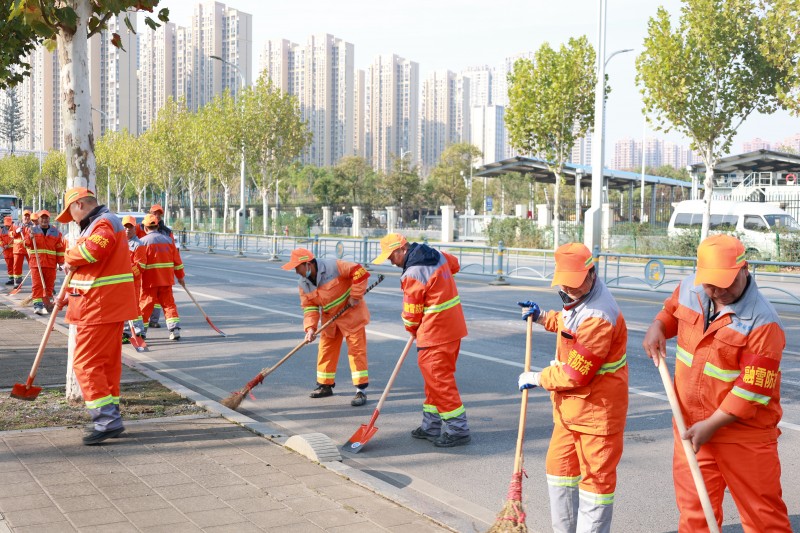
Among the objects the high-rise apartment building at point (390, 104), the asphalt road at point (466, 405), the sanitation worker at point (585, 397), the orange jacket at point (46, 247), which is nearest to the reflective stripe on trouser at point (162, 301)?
the asphalt road at point (466, 405)

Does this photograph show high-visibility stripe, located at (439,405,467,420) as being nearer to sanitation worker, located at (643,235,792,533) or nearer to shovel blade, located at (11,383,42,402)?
sanitation worker, located at (643,235,792,533)

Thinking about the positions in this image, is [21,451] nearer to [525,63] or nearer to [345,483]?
[345,483]

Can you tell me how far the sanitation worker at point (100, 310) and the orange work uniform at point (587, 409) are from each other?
351 centimetres

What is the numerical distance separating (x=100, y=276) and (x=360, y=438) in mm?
2284

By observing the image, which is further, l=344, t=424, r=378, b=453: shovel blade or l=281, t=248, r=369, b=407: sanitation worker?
l=281, t=248, r=369, b=407: sanitation worker

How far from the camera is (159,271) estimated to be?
11.5 meters

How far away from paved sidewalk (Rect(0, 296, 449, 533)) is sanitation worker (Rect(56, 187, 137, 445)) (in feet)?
0.88

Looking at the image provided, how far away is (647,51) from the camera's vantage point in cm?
2828

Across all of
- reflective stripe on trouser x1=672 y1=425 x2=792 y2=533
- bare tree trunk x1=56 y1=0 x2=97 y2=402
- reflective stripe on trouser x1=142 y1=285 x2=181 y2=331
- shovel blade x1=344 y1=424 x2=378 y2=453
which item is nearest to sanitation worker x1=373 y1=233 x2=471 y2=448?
shovel blade x1=344 y1=424 x2=378 y2=453

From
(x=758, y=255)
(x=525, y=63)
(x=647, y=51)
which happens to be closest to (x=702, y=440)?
(x=758, y=255)

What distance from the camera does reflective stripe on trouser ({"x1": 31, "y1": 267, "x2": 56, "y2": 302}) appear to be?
47.6 ft

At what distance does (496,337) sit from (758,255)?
16.3 metres

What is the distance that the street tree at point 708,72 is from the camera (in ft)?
89.6

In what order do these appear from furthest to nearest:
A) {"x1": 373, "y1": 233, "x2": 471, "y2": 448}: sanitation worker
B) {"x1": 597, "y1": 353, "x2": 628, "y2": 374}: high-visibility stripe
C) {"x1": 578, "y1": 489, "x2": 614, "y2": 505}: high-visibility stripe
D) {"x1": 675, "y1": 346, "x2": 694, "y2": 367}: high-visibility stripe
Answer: {"x1": 373, "y1": 233, "x2": 471, "y2": 448}: sanitation worker < {"x1": 597, "y1": 353, "x2": 628, "y2": 374}: high-visibility stripe < {"x1": 578, "y1": 489, "x2": 614, "y2": 505}: high-visibility stripe < {"x1": 675, "y1": 346, "x2": 694, "y2": 367}: high-visibility stripe
